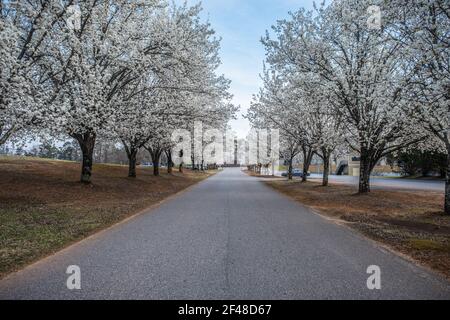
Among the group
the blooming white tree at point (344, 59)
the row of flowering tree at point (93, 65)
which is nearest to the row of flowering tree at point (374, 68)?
the blooming white tree at point (344, 59)

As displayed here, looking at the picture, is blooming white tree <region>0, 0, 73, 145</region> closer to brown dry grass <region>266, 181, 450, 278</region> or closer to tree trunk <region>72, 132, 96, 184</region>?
tree trunk <region>72, 132, 96, 184</region>

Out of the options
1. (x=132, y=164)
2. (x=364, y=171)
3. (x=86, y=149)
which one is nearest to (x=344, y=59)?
(x=364, y=171)

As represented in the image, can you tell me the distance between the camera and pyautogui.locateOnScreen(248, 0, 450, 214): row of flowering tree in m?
12.6

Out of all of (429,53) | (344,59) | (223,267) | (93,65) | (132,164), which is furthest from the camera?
(132,164)

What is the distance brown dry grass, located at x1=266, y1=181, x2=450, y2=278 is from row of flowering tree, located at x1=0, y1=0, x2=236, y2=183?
10524mm

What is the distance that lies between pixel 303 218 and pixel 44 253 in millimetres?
8355

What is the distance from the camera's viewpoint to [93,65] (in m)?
17.3

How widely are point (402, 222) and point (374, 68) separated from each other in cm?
833

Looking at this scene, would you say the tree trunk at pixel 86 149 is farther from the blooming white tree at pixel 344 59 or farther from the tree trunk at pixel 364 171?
the tree trunk at pixel 364 171

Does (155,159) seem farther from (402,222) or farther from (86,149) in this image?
(402,222)

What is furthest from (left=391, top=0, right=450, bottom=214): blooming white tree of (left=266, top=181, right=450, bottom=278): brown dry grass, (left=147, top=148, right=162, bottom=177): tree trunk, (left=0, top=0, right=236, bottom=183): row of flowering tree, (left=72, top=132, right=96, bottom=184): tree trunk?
(left=147, top=148, right=162, bottom=177): tree trunk

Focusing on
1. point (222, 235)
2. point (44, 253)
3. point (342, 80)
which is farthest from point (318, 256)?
point (342, 80)

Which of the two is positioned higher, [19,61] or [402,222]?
[19,61]

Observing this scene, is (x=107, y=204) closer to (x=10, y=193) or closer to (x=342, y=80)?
(x=10, y=193)
